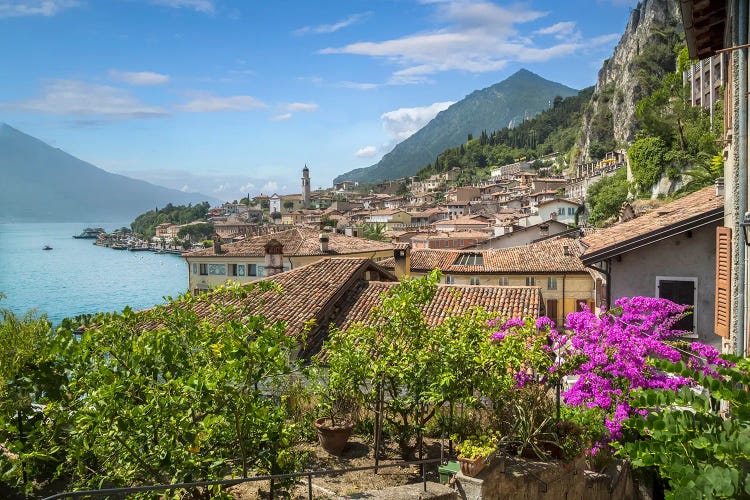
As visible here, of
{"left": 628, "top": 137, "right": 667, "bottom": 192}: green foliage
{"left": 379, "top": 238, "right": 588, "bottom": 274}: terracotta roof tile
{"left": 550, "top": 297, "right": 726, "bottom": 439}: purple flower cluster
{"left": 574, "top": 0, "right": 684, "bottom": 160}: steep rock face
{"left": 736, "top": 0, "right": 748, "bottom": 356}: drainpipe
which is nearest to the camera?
{"left": 736, "top": 0, "right": 748, "bottom": 356}: drainpipe

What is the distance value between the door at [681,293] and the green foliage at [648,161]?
41.0 m

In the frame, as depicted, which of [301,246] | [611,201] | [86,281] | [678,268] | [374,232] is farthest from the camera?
[86,281]

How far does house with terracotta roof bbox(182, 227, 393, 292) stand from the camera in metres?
38.5

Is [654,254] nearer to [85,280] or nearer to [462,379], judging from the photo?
[462,379]

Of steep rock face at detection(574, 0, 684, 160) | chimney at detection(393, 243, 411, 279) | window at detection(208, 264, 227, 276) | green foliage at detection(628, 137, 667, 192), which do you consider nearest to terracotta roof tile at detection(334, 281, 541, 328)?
chimney at detection(393, 243, 411, 279)

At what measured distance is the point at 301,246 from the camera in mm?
39438

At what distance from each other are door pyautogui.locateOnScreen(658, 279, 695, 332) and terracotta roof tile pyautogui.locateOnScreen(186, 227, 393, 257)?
89.9 ft

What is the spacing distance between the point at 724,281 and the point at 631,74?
116086 millimetres

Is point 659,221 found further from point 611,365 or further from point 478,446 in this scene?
point 478,446

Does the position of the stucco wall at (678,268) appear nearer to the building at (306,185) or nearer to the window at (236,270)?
the window at (236,270)

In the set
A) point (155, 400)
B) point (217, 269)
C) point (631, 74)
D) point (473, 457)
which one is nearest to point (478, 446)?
point (473, 457)

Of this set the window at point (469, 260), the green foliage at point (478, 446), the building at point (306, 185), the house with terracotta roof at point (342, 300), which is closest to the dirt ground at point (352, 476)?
the green foliage at point (478, 446)

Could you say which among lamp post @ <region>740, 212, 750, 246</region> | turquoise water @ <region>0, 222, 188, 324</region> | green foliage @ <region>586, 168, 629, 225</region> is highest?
green foliage @ <region>586, 168, 629, 225</region>

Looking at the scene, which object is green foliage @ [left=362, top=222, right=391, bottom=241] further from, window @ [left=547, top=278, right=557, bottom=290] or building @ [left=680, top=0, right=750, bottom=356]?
building @ [left=680, top=0, right=750, bottom=356]
